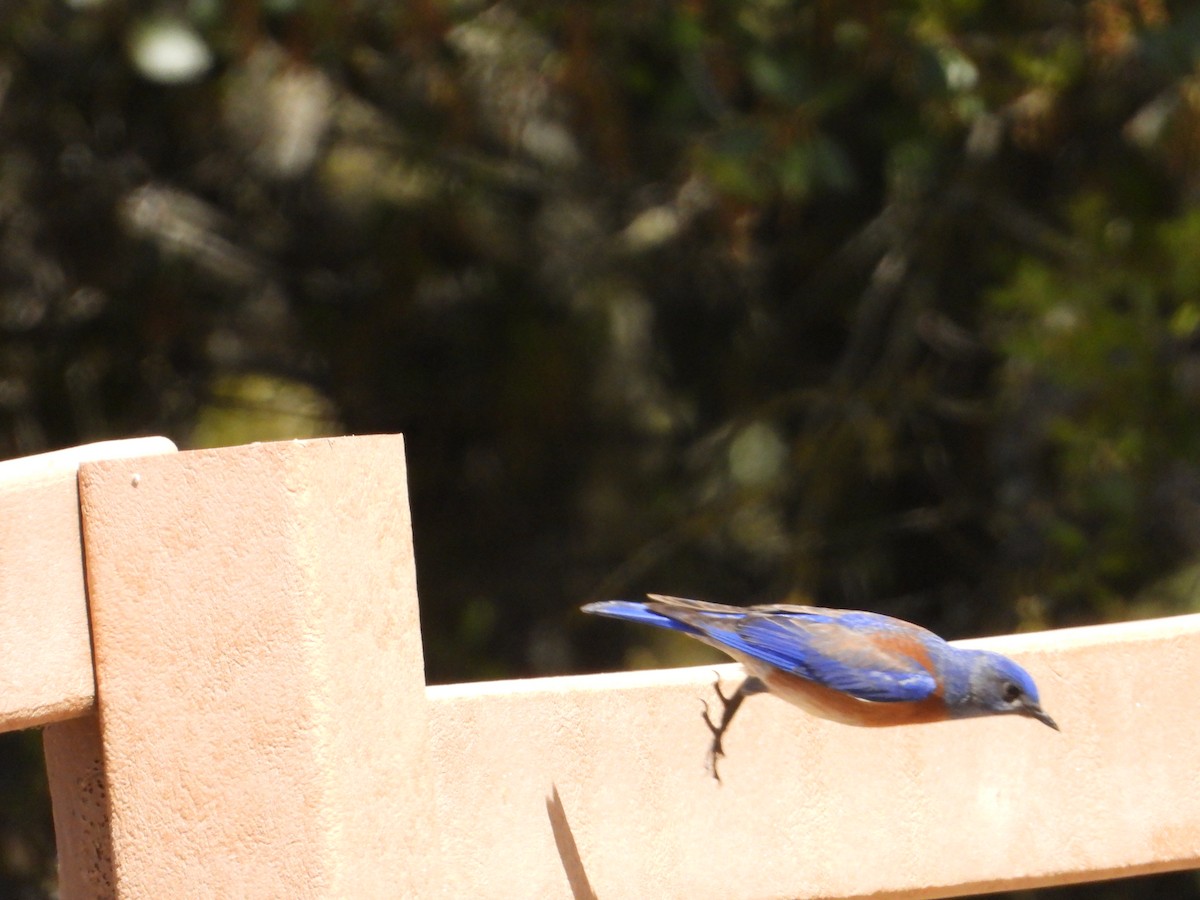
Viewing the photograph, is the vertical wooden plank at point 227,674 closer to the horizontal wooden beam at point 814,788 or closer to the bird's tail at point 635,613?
the horizontal wooden beam at point 814,788

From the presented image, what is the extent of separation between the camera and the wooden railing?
183 cm

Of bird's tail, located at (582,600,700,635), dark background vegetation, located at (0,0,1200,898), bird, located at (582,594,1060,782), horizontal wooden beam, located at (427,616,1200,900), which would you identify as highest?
dark background vegetation, located at (0,0,1200,898)

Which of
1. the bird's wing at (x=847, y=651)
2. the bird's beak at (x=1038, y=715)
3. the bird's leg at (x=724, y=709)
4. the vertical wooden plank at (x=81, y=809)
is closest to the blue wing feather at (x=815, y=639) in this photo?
the bird's wing at (x=847, y=651)

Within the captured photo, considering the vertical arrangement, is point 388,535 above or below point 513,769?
above

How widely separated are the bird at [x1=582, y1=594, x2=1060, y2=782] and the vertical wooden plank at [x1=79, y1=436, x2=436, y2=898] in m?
0.62

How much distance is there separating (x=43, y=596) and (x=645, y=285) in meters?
4.84

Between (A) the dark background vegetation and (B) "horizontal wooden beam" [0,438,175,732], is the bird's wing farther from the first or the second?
(A) the dark background vegetation

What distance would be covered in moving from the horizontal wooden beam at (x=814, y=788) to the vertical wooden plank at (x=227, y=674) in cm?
32

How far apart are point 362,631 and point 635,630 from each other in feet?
16.9

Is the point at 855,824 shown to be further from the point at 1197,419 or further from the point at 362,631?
the point at 1197,419

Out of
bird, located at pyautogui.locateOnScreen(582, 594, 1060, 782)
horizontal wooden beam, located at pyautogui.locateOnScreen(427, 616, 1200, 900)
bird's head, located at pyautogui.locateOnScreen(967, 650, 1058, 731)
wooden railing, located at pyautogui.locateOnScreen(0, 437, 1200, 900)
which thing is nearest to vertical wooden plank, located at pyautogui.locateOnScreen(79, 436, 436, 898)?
wooden railing, located at pyautogui.locateOnScreen(0, 437, 1200, 900)

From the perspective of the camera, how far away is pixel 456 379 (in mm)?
6562

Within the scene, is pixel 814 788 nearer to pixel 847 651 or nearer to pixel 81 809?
pixel 847 651

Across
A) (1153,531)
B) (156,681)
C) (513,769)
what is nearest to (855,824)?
(513,769)
